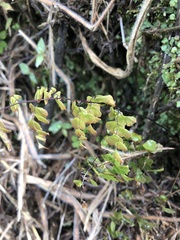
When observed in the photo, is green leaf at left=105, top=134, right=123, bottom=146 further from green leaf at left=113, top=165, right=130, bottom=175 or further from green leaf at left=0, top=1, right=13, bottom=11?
green leaf at left=0, top=1, right=13, bottom=11

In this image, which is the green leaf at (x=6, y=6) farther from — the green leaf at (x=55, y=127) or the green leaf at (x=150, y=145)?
the green leaf at (x=150, y=145)

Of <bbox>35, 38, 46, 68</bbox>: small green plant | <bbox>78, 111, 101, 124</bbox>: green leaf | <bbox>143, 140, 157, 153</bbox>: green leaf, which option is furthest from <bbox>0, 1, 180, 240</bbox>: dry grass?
<bbox>78, 111, 101, 124</bbox>: green leaf

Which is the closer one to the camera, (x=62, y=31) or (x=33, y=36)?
(x=62, y=31)

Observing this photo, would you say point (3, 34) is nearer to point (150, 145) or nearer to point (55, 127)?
point (55, 127)

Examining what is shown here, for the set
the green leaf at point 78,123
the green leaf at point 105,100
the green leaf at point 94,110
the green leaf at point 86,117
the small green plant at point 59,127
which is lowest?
the small green plant at point 59,127

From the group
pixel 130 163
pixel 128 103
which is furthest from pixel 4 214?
pixel 128 103

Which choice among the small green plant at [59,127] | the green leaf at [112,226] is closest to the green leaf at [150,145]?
the green leaf at [112,226]

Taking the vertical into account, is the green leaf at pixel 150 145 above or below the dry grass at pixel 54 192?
above

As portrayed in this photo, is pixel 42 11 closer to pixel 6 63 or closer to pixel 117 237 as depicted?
pixel 6 63

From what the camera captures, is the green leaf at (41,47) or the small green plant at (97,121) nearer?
the small green plant at (97,121)

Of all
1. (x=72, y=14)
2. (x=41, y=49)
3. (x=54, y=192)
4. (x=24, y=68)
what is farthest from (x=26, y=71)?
(x=54, y=192)

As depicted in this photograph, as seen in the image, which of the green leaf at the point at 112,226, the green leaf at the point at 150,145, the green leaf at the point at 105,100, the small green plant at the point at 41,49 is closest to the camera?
the green leaf at the point at 105,100
